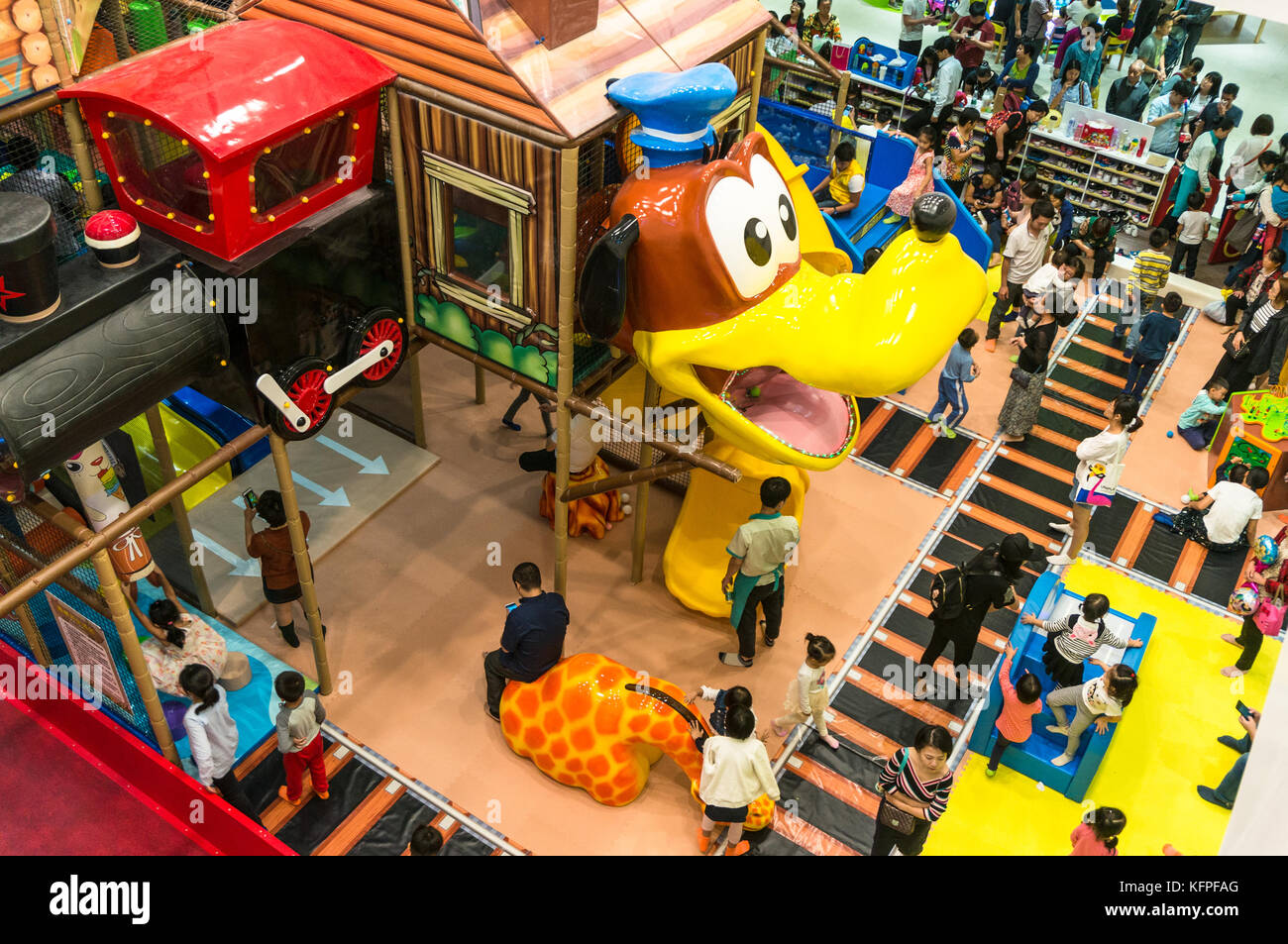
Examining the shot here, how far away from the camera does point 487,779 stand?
7.35 m

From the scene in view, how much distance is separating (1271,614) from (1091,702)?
2.14 metres

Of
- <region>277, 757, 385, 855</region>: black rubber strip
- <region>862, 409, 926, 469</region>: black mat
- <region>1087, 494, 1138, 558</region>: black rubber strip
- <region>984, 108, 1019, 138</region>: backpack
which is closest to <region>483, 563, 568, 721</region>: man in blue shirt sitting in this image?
<region>277, 757, 385, 855</region>: black rubber strip

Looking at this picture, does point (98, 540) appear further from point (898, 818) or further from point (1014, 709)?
point (1014, 709)

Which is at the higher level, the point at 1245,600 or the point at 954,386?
the point at 954,386

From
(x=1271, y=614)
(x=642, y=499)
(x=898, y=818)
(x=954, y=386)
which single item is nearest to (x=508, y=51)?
(x=642, y=499)

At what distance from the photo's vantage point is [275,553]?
748 cm

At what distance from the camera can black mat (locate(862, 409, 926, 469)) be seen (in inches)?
397

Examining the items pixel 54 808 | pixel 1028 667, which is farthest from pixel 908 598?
pixel 54 808

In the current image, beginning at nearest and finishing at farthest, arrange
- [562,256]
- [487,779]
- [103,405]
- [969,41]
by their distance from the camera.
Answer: [103,405]
[562,256]
[487,779]
[969,41]

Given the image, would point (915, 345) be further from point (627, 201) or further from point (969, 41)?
point (969, 41)

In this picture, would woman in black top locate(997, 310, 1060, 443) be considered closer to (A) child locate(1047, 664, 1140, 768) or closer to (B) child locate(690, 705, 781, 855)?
(A) child locate(1047, 664, 1140, 768)

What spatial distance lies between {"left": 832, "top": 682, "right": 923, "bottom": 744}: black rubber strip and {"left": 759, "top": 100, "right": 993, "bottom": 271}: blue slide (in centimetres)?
473

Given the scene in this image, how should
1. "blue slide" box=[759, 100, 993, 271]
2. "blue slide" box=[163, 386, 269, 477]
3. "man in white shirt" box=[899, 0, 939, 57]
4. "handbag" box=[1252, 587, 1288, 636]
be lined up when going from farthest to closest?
"man in white shirt" box=[899, 0, 939, 57] < "blue slide" box=[759, 100, 993, 271] < "blue slide" box=[163, 386, 269, 477] < "handbag" box=[1252, 587, 1288, 636]

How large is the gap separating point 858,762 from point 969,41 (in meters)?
10.8
